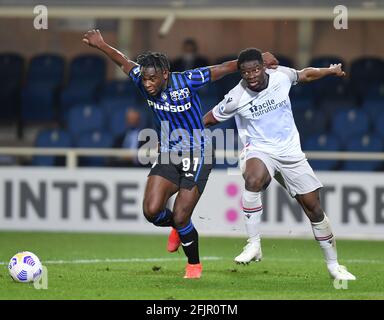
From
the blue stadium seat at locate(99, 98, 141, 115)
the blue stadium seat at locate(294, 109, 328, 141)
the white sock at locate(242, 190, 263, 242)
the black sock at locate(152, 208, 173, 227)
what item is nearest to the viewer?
the black sock at locate(152, 208, 173, 227)

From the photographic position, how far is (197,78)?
10266mm

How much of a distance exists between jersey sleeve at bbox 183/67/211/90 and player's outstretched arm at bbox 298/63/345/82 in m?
1.01

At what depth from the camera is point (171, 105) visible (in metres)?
10.2

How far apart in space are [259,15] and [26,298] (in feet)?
32.8

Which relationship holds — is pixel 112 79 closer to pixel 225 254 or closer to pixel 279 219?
pixel 279 219

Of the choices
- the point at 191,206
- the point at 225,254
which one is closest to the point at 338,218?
the point at 225,254

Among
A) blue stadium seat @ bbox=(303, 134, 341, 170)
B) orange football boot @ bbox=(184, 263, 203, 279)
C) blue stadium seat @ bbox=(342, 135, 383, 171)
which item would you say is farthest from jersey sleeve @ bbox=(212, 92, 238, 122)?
blue stadium seat @ bbox=(342, 135, 383, 171)

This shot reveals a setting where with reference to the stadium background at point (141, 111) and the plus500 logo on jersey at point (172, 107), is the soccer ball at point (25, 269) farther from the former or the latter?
the stadium background at point (141, 111)

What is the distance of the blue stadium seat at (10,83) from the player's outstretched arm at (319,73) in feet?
31.5

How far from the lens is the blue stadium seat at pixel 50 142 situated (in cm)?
1798

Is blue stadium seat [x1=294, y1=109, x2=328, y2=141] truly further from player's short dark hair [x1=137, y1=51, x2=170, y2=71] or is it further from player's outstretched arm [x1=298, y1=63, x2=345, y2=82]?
player's short dark hair [x1=137, y1=51, x2=170, y2=71]

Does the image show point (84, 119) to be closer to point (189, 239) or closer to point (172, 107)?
point (172, 107)

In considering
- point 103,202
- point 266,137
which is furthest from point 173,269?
point 103,202

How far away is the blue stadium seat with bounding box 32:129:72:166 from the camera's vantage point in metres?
18.0
